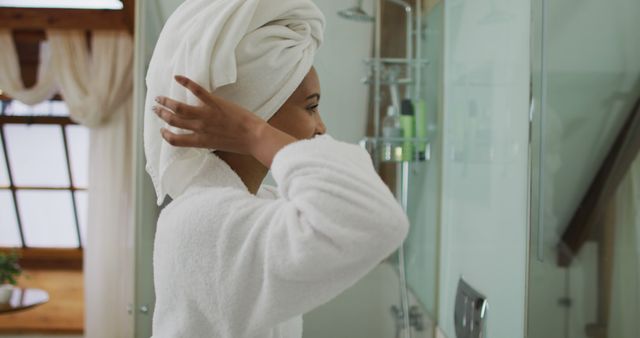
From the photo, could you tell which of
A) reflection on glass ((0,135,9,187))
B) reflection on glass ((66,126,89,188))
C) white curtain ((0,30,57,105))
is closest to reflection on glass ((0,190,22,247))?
reflection on glass ((0,135,9,187))

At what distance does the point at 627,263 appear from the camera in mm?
1162

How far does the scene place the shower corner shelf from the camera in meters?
1.99

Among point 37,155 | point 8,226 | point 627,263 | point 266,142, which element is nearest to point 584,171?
point 627,263

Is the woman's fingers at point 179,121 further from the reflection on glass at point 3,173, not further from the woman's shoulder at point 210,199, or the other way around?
the reflection on glass at point 3,173

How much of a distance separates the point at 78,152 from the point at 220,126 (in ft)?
16.3

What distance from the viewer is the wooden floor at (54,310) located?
4504mm

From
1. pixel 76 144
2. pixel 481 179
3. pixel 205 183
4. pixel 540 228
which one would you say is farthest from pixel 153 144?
pixel 76 144

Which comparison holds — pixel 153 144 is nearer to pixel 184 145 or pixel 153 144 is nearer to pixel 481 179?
pixel 184 145

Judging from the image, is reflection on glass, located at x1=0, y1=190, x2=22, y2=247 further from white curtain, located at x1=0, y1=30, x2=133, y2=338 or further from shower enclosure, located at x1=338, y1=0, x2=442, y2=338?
shower enclosure, located at x1=338, y1=0, x2=442, y2=338

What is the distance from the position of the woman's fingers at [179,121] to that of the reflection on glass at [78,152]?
480cm

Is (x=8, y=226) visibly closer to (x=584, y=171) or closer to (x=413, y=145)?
(x=413, y=145)

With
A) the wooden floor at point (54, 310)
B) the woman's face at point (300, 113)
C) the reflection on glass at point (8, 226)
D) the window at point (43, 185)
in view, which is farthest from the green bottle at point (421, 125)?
the reflection on glass at point (8, 226)

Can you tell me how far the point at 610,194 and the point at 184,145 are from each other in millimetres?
830

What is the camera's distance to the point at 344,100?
197 centimetres
